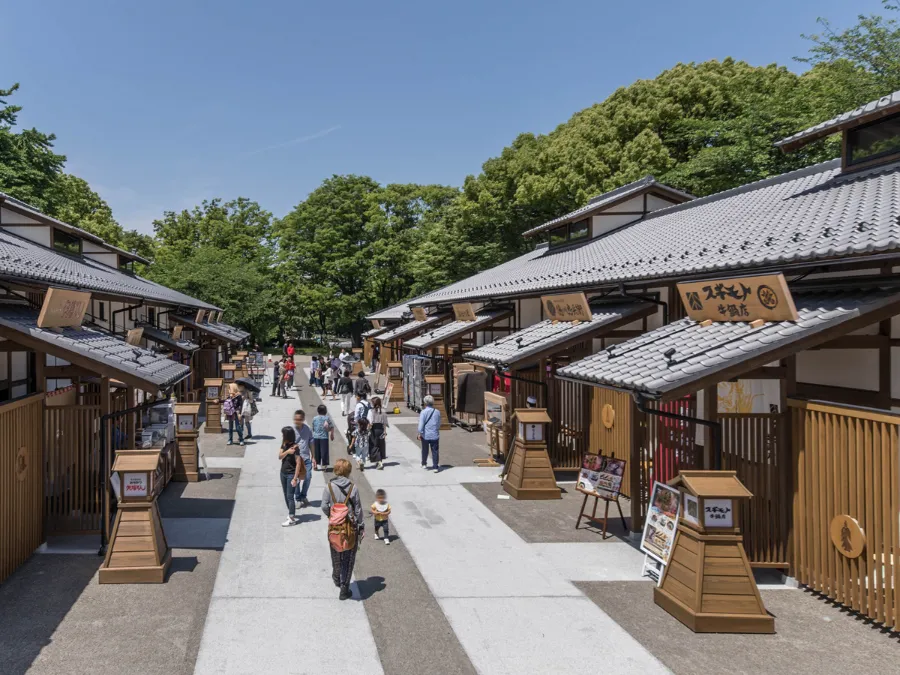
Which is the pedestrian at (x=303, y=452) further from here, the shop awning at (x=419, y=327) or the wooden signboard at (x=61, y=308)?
the shop awning at (x=419, y=327)

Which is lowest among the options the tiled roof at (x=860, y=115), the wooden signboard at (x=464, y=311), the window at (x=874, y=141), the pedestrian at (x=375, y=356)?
the pedestrian at (x=375, y=356)

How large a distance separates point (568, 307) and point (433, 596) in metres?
7.20

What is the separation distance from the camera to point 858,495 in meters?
6.56

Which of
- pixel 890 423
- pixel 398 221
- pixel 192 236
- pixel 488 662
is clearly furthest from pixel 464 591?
pixel 192 236

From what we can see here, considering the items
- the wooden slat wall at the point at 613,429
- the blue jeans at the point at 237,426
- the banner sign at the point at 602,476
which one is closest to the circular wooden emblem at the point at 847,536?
the banner sign at the point at 602,476

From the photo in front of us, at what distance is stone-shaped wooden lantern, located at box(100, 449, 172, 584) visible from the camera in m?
7.48

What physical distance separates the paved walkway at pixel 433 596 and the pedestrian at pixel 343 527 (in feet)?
1.02

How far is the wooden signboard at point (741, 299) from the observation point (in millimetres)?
7078

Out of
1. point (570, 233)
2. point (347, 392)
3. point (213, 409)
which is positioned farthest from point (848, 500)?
point (213, 409)

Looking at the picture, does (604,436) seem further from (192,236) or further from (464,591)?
(192,236)

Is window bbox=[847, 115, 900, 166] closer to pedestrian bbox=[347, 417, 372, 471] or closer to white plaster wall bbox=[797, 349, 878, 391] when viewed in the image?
white plaster wall bbox=[797, 349, 878, 391]

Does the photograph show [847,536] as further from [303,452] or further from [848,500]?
[303,452]

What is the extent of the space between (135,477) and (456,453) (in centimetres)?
972

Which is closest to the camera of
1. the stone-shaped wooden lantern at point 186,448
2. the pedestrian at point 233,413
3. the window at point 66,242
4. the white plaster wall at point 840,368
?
the white plaster wall at point 840,368
